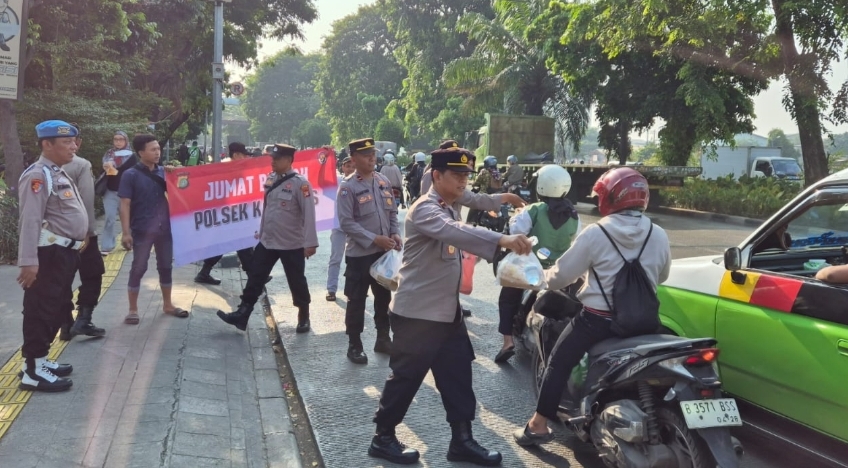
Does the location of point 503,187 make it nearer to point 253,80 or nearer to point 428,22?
point 428,22

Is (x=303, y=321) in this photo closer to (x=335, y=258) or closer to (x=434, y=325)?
(x=335, y=258)

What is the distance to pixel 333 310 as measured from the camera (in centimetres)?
762

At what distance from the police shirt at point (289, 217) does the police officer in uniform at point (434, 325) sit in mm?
2541

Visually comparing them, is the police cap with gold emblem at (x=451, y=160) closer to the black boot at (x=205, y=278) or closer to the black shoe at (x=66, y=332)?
→ the black shoe at (x=66, y=332)

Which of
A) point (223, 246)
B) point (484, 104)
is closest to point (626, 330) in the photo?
point (223, 246)

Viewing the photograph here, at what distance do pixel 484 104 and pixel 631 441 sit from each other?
29.9 m

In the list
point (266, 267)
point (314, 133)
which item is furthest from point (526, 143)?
point (314, 133)

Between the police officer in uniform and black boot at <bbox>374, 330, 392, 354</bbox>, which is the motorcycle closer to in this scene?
the police officer in uniform

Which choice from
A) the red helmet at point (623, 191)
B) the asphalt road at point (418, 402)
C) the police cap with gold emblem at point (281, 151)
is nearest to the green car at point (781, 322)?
the asphalt road at point (418, 402)

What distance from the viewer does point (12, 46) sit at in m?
7.48

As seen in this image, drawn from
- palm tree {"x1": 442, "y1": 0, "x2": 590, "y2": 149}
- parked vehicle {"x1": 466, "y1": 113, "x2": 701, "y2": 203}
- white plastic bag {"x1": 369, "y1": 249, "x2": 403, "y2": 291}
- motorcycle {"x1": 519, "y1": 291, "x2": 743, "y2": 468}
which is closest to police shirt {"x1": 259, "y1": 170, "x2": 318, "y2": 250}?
white plastic bag {"x1": 369, "y1": 249, "x2": 403, "y2": 291}

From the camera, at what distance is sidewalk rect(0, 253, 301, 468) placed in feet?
12.4

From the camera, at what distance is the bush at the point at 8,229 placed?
912 centimetres

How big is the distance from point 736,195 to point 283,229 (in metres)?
15.4
